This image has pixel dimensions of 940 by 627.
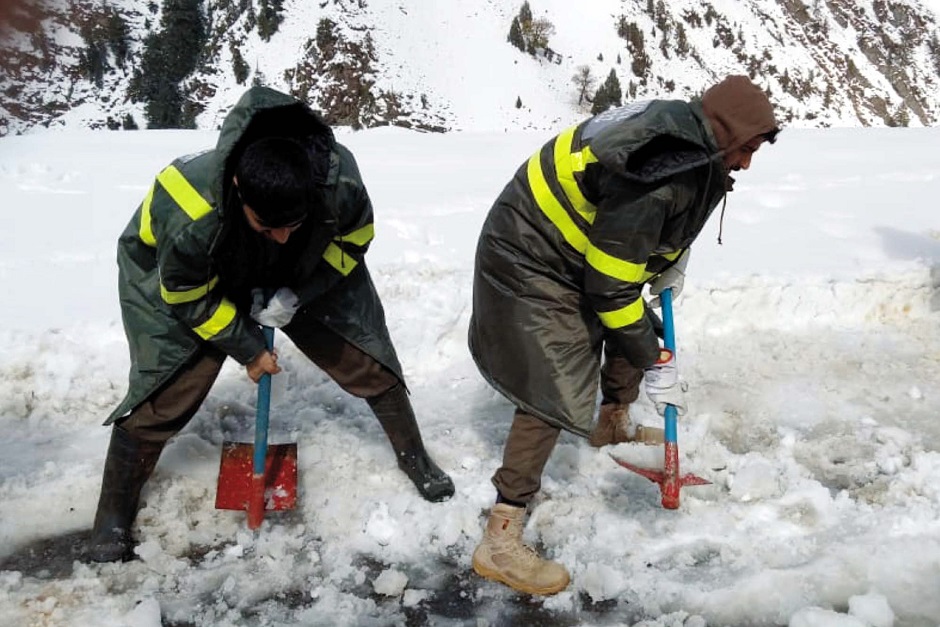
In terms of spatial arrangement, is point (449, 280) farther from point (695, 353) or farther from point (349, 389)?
point (349, 389)

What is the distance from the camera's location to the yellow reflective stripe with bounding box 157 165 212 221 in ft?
8.42

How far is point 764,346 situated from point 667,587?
232cm

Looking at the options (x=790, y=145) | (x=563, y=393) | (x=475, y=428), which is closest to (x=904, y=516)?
(x=563, y=393)

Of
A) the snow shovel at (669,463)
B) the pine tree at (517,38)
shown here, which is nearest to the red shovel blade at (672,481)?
the snow shovel at (669,463)

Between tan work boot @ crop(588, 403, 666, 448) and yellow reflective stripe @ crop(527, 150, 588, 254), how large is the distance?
1263 mm

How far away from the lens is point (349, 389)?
3.34 m

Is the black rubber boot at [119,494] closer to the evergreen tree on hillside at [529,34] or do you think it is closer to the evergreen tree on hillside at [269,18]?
the evergreen tree on hillside at [529,34]

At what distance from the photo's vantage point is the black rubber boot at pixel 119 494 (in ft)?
9.89

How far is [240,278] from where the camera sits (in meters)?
2.84

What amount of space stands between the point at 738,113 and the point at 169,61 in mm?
14144

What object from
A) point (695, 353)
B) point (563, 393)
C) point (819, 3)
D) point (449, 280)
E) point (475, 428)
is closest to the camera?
point (563, 393)

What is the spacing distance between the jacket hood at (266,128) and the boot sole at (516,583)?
1.53 metres

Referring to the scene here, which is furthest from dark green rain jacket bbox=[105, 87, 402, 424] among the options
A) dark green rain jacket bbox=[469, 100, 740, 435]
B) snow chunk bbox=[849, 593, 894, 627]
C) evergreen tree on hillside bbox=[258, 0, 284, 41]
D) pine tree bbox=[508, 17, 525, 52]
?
evergreen tree on hillside bbox=[258, 0, 284, 41]

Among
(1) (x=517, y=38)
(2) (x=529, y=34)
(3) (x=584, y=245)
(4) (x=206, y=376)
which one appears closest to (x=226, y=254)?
(4) (x=206, y=376)
